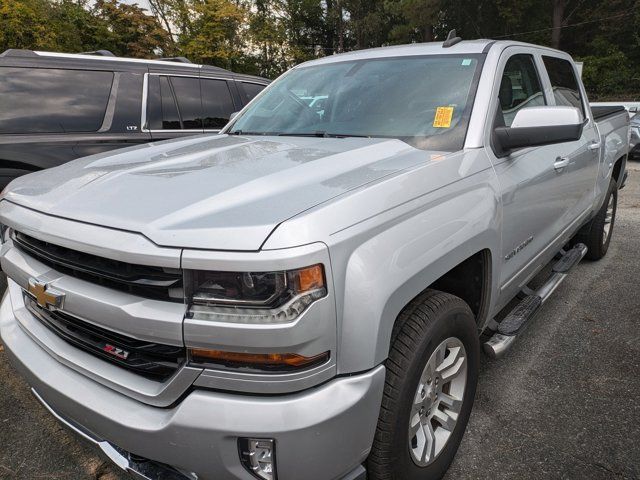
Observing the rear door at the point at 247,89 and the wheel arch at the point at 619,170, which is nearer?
the wheel arch at the point at 619,170

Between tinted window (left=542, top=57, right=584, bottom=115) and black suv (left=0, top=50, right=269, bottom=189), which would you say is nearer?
tinted window (left=542, top=57, right=584, bottom=115)

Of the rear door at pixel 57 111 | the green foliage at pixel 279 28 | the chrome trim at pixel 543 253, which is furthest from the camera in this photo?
the green foliage at pixel 279 28

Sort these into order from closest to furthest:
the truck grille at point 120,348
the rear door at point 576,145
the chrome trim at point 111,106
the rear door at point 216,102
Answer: the truck grille at point 120,348, the rear door at point 576,145, the chrome trim at point 111,106, the rear door at point 216,102

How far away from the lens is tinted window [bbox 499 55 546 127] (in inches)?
103

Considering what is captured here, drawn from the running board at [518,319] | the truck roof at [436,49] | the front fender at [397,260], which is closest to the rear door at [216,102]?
the truck roof at [436,49]

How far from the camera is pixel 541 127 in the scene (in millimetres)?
2180

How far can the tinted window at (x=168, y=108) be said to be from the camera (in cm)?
466

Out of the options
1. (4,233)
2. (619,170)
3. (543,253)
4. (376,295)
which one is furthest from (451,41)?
(619,170)

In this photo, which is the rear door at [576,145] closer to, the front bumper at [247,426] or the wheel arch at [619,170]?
the wheel arch at [619,170]

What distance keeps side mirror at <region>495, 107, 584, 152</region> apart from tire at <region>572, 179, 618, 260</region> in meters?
2.46

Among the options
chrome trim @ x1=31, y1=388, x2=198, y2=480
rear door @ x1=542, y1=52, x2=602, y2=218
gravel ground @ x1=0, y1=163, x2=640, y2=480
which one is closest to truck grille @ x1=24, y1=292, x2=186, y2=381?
chrome trim @ x1=31, y1=388, x2=198, y2=480

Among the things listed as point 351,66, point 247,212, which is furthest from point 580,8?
point 247,212

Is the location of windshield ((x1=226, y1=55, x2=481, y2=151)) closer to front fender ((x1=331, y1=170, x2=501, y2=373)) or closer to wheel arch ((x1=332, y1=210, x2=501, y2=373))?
front fender ((x1=331, y1=170, x2=501, y2=373))

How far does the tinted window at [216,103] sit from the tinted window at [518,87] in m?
3.24
